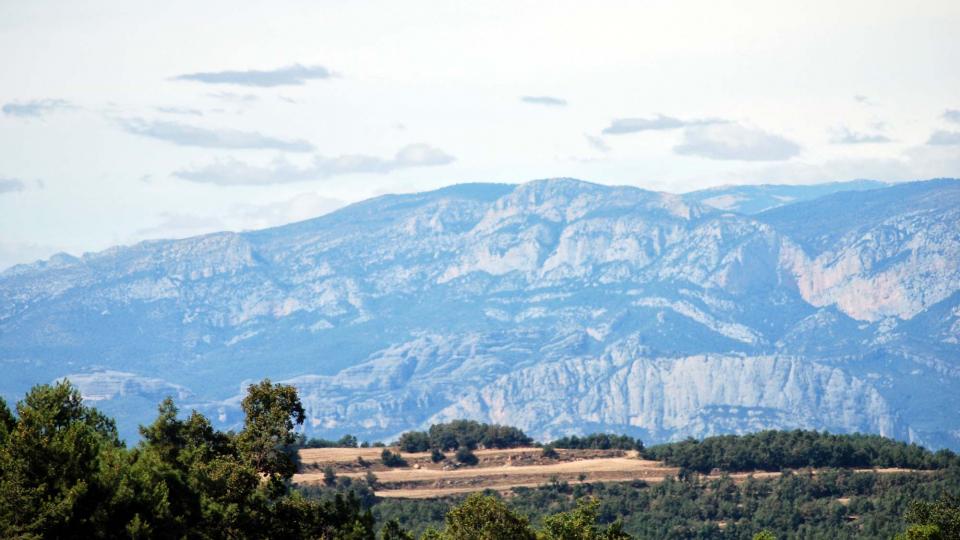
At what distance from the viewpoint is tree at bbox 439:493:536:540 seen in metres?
87.8

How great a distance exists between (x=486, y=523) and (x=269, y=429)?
13.9m

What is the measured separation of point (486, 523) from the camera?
290 feet

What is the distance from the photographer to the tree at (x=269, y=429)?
84938mm

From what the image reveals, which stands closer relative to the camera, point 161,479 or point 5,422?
point 161,479

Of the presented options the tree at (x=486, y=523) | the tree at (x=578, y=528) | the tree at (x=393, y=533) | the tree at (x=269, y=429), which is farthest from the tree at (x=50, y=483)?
the tree at (x=578, y=528)

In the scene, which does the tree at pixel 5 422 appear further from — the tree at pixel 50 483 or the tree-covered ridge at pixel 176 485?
the tree at pixel 50 483

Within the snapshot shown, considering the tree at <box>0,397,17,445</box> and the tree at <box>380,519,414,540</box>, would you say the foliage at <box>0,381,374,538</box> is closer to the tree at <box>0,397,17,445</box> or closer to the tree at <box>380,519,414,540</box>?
the tree at <box>0,397,17,445</box>

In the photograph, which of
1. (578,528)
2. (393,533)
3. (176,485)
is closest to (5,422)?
(176,485)

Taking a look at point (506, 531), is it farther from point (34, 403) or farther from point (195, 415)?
point (34, 403)

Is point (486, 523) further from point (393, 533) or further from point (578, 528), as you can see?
point (393, 533)

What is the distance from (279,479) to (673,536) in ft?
382

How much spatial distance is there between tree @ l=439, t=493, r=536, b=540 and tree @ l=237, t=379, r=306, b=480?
1087 centimetres

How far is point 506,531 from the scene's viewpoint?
3465 inches

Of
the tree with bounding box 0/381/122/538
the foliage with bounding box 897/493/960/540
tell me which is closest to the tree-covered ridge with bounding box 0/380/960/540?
the tree with bounding box 0/381/122/538
